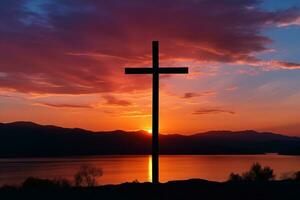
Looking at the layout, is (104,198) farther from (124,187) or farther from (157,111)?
(157,111)

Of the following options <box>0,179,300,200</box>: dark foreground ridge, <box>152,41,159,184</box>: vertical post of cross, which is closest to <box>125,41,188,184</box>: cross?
<box>152,41,159,184</box>: vertical post of cross

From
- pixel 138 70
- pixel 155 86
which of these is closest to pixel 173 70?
pixel 155 86

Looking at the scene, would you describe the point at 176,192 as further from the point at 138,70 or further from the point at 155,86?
the point at 138,70

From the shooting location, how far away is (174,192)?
1149cm

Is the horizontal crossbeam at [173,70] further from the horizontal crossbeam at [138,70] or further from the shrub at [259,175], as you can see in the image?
the shrub at [259,175]

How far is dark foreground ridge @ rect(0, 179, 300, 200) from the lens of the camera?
36.9 ft

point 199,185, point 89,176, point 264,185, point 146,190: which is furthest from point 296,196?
point 89,176

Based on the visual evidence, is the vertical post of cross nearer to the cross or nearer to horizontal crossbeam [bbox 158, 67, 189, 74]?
the cross

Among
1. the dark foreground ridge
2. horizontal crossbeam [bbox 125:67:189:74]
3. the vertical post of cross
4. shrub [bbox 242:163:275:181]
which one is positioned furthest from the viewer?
shrub [bbox 242:163:275:181]

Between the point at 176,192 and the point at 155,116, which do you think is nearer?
the point at 176,192

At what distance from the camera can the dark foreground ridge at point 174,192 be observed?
36.9 feet

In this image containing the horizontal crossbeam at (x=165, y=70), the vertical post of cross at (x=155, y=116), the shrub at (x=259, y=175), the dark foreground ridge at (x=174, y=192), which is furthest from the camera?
the shrub at (x=259, y=175)

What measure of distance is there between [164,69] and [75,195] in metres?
3.94

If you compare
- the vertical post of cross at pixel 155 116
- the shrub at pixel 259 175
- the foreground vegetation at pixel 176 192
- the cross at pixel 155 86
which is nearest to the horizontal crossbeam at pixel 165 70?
the cross at pixel 155 86
